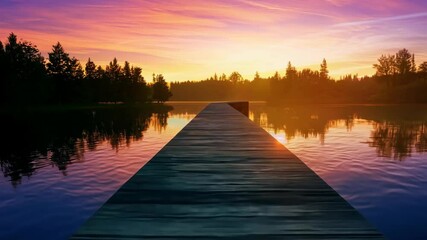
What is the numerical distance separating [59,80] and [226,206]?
289 ft

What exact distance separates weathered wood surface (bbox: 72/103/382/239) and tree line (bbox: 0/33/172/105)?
70.0 meters

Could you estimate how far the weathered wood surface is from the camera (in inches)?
165

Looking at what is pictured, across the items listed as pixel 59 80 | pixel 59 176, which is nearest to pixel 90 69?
pixel 59 80

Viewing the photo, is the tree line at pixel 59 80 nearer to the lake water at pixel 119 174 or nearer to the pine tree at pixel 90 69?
the pine tree at pixel 90 69

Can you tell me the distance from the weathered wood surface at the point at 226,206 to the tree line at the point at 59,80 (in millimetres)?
70020

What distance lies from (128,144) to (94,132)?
853 centimetres

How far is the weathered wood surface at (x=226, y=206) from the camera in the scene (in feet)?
13.8

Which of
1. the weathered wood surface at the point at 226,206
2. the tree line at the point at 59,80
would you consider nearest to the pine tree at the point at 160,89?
the tree line at the point at 59,80

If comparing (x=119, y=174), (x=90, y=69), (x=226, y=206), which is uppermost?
(x=90, y=69)

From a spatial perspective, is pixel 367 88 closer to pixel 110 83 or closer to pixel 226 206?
pixel 110 83

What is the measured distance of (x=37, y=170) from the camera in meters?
16.0

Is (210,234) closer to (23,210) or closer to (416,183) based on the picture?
(23,210)

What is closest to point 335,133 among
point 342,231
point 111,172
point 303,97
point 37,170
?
point 111,172

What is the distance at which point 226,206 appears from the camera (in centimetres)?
520
